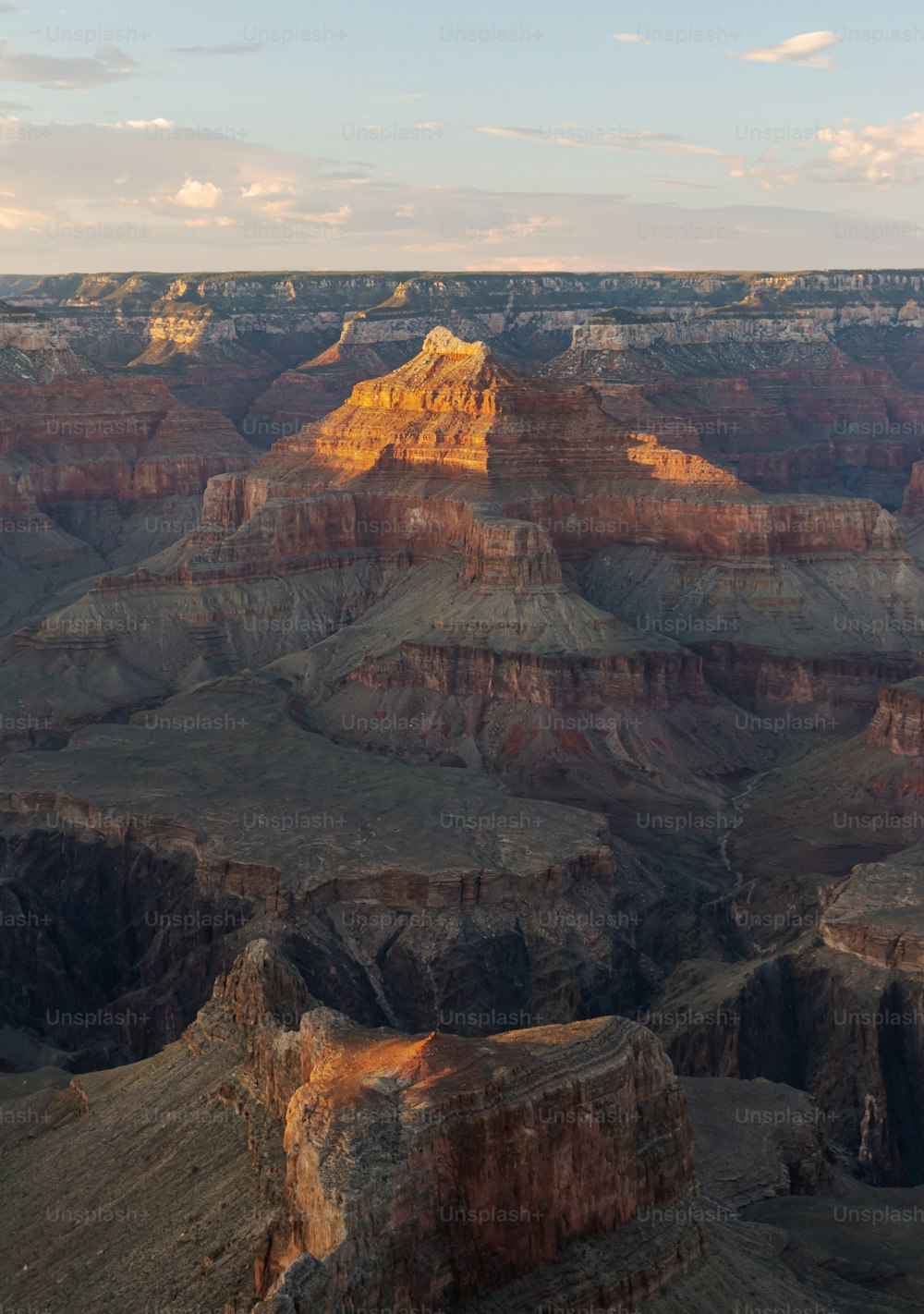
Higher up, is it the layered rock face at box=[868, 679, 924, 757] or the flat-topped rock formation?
the layered rock face at box=[868, 679, 924, 757]

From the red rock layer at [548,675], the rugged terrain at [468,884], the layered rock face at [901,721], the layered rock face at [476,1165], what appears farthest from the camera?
the red rock layer at [548,675]

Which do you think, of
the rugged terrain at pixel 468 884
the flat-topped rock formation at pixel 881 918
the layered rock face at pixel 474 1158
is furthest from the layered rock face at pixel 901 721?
the layered rock face at pixel 474 1158

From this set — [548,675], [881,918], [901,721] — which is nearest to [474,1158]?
[881,918]

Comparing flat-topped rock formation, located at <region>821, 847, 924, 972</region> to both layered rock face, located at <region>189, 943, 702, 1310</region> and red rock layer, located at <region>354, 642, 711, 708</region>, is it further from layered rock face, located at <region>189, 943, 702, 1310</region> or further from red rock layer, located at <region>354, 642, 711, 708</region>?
red rock layer, located at <region>354, 642, 711, 708</region>

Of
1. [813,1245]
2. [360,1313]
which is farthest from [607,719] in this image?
[360,1313]

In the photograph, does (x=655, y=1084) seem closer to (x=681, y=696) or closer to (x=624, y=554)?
(x=681, y=696)

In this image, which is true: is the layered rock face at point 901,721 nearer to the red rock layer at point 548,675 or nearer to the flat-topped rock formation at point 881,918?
the red rock layer at point 548,675

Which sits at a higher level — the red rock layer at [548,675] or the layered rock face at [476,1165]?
the layered rock face at [476,1165]

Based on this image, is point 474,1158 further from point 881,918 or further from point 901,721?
point 901,721

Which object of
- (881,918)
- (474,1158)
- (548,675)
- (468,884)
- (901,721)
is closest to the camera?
(474,1158)

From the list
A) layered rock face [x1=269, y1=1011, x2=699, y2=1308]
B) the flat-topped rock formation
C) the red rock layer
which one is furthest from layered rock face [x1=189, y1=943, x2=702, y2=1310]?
the red rock layer

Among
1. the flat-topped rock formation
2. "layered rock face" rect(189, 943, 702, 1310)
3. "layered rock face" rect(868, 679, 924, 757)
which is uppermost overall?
"layered rock face" rect(189, 943, 702, 1310)
